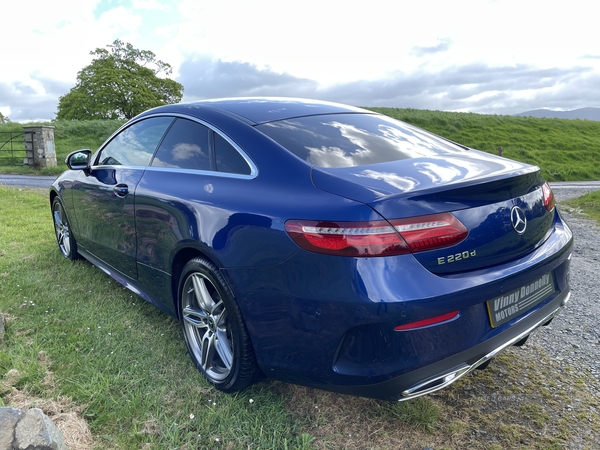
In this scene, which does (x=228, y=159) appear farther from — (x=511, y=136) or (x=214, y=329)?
(x=511, y=136)

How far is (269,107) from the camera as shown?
9.61ft

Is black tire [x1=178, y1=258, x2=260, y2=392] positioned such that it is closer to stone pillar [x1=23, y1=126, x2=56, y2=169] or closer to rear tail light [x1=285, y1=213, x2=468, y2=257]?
rear tail light [x1=285, y1=213, x2=468, y2=257]

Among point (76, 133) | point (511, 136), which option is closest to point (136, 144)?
point (76, 133)

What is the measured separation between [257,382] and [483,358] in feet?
3.77

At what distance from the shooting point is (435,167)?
2264mm

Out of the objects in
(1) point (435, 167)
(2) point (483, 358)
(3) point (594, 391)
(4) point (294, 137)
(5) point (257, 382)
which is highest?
(4) point (294, 137)

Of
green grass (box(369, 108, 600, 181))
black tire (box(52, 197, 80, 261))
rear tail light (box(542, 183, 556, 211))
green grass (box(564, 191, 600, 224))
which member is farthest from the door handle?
green grass (box(369, 108, 600, 181))

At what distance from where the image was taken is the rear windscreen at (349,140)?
2367 millimetres

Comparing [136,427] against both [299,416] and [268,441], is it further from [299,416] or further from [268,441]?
[299,416]

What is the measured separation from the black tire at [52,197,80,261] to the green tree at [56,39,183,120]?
32254mm

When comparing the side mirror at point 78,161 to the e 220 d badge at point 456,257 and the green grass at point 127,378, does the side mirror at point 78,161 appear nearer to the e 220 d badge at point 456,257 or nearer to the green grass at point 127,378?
the green grass at point 127,378

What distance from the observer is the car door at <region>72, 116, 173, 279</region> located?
3.24 m

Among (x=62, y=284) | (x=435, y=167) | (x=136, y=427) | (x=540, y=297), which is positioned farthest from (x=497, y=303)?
(x=62, y=284)

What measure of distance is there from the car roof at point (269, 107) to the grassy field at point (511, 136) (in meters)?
15.7
